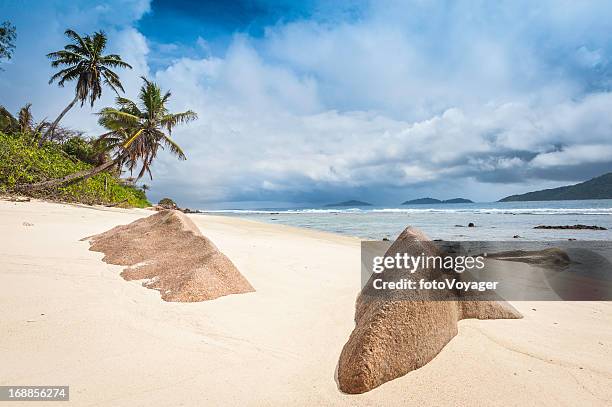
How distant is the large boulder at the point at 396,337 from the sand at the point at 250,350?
0.07m

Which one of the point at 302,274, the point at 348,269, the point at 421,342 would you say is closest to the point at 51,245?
the point at 302,274

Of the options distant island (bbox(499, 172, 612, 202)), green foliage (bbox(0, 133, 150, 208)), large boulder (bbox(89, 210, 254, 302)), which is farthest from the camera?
distant island (bbox(499, 172, 612, 202))

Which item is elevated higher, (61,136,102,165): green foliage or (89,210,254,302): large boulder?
(61,136,102,165): green foliage

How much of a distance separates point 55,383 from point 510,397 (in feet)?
8.67

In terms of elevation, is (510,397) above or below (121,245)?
below

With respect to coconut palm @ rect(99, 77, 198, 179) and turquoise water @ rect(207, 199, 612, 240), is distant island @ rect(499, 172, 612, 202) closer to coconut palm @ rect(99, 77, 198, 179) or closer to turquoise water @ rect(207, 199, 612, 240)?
turquoise water @ rect(207, 199, 612, 240)

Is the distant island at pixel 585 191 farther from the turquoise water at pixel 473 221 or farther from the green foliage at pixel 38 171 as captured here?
the green foliage at pixel 38 171

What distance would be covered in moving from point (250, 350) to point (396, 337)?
42.4 inches

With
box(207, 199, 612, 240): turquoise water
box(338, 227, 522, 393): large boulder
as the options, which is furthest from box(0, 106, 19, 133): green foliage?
box(338, 227, 522, 393): large boulder

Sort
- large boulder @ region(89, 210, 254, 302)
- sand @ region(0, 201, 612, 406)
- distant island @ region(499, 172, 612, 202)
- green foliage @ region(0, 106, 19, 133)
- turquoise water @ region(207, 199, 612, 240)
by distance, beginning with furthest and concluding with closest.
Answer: distant island @ region(499, 172, 612, 202)
green foliage @ region(0, 106, 19, 133)
turquoise water @ region(207, 199, 612, 240)
large boulder @ region(89, 210, 254, 302)
sand @ region(0, 201, 612, 406)

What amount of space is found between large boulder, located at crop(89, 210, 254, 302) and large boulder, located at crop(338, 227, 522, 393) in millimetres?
1888

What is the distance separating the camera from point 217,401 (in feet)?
6.01

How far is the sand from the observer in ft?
6.22

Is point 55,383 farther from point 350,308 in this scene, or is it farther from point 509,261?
point 509,261
